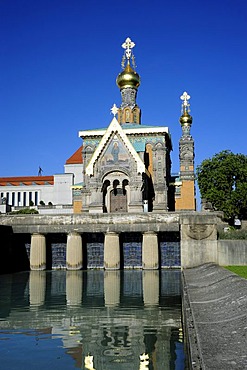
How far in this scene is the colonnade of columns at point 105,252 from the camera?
30938 mm

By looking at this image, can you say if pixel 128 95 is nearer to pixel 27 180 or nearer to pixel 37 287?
pixel 27 180

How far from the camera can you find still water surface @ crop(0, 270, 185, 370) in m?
9.27

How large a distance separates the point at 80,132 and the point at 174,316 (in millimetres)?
40763

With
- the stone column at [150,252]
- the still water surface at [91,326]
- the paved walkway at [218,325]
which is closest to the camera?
the paved walkway at [218,325]

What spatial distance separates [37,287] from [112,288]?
12.9 ft

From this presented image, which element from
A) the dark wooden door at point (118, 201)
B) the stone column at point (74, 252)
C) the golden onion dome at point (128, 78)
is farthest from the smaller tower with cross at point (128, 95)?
the stone column at point (74, 252)

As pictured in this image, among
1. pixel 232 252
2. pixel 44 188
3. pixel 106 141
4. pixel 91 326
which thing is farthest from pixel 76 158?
pixel 91 326

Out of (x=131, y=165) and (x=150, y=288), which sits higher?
(x=131, y=165)

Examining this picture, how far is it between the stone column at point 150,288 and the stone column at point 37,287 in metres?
4.31

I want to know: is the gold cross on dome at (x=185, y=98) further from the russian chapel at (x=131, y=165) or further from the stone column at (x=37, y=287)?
the stone column at (x=37, y=287)

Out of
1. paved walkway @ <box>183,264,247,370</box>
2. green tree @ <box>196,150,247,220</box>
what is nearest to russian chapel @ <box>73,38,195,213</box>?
green tree @ <box>196,150,247,220</box>

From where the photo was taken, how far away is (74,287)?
22.2 meters

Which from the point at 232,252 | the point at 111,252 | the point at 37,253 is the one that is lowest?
the point at 37,253

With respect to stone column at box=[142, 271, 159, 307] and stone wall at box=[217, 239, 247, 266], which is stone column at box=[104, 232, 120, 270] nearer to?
stone column at box=[142, 271, 159, 307]
